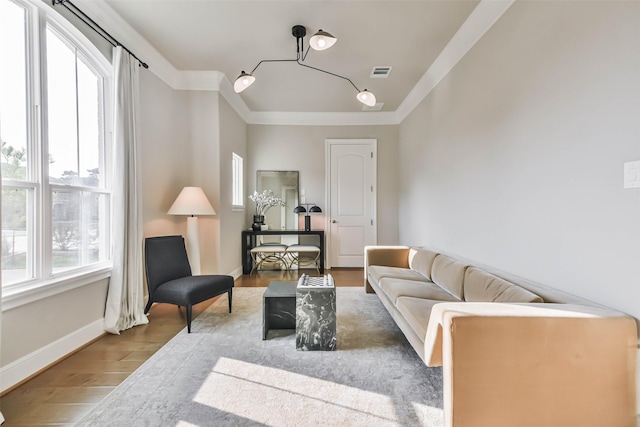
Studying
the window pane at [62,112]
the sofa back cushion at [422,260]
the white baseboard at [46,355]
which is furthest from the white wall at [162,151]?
the sofa back cushion at [422,260]

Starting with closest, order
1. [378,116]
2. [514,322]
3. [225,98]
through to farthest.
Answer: [514,322]
[225,98]
[378,116]

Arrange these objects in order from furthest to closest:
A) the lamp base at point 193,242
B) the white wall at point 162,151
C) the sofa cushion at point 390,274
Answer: the lamp base at point 193,242, the white wall at point 162,151, the sofa cushion at point 390,274

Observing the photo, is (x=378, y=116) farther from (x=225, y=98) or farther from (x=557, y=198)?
(x=557, y=198)

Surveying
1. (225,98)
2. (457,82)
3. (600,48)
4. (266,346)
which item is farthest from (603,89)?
(225,98)

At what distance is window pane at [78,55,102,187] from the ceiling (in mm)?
643

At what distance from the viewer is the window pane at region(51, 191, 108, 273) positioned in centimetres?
219

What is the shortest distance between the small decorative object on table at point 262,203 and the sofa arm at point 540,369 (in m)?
4.23

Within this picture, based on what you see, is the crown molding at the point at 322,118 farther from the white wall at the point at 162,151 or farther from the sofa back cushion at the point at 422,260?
the sofa back cushion at the point at 422,260

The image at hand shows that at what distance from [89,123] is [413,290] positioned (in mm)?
3079

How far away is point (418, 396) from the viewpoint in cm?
169

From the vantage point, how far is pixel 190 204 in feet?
10.9

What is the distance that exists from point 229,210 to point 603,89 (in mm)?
3997

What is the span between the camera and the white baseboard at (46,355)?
1.76 meters

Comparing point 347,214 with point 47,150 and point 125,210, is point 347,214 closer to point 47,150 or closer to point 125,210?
point 125,210
